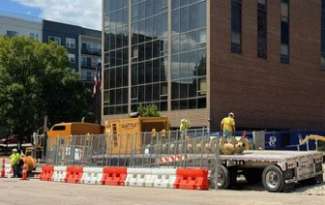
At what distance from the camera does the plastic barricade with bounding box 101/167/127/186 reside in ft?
80.7

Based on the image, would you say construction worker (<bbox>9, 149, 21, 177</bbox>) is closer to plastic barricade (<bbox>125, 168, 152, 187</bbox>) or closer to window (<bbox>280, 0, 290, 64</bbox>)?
plastic barricade (<bbox>125, 168, 152, 187</bbox>)

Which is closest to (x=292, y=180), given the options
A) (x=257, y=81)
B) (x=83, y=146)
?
(x=83, y=146)

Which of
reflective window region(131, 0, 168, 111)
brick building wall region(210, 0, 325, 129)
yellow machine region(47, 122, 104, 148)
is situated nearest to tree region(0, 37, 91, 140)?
reflective window region(131, 0, 168, 111)

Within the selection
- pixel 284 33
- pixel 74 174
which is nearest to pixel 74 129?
pixel 74 174

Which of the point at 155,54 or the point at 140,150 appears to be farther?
the point at 155,54

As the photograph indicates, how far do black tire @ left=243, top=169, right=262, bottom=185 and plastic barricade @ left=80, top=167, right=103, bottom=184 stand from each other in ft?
19.7

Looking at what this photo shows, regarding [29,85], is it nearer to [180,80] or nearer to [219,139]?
[180,80]

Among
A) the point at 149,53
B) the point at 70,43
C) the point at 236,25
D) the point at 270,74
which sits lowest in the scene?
the point at 270,74

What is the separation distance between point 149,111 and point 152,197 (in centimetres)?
3073

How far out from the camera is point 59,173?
92.6 ft

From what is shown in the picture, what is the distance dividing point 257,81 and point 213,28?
6.59 m

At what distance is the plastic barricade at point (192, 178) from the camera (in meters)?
21.2

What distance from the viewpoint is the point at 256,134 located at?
39.8m

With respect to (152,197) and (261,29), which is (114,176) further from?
(261,29)
